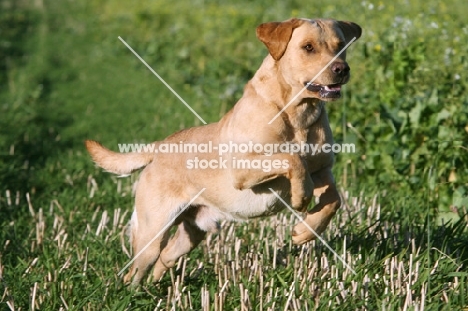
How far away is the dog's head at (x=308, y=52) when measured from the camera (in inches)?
189

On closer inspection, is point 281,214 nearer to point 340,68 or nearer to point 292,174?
point 292,174

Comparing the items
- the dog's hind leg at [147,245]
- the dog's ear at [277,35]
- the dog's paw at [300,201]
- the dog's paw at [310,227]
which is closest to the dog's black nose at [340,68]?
the dog's ear at [277,35]

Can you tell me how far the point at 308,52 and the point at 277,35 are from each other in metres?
0.22

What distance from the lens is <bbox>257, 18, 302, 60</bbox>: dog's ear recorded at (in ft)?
16.2

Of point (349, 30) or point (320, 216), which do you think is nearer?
point (320, 216)

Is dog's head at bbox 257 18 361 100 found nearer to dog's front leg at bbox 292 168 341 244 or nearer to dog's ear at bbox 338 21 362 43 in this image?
dog's ear at bbox 338 21 362 43

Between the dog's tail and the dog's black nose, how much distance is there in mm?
1667

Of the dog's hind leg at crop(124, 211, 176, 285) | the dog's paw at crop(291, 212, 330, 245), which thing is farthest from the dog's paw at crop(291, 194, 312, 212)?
the dog's hind leg at crop(124, 211, 176, 285)

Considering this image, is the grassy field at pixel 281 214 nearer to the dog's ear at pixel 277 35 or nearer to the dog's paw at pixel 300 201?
the dog's paw at pixel 300 201

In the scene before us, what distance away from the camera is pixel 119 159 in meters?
5.77

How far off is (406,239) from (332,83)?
53.0 inches

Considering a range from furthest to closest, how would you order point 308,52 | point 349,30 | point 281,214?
point 281,214 → point 349,30 → point 308,52

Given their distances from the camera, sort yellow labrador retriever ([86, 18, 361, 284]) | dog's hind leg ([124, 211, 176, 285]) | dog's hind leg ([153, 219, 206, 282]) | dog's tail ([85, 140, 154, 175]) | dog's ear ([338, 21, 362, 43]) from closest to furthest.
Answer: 1. yellow labrador retriever ([86, 18, 361, 284])
2. dog's ear ([338, 21, 362, 43])
3. dog's hind leg ([124, 211, 176, 285])
4. dog's hind leg ([153, 219, 206, 282])
5. dog's tail ([85, 140, 154, 175])

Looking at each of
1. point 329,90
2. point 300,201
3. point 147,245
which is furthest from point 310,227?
point 147,245
